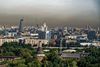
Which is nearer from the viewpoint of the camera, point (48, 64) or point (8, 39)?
point (48, 64)

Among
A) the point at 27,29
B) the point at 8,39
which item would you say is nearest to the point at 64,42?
the point at 8,39

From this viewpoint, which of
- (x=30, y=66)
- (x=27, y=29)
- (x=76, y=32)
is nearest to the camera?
(x=30, y=66)

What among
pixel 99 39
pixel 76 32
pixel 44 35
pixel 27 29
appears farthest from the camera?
pixel 27 29

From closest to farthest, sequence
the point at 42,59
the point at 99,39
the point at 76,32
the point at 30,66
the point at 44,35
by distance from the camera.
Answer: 1. the point at 30,66
2. the point at 42,59
3. the point at 99,39
4. the point at 44,35
5. the point at 76,32

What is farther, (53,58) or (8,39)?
(8,39)

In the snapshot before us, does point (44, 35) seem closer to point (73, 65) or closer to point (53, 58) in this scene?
point (53, 58)

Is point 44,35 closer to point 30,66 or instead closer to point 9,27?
point 9,27

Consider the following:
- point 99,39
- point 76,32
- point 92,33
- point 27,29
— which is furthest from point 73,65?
point 27,29

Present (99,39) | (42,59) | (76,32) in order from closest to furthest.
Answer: (42,59), (99,39), (76,32)
